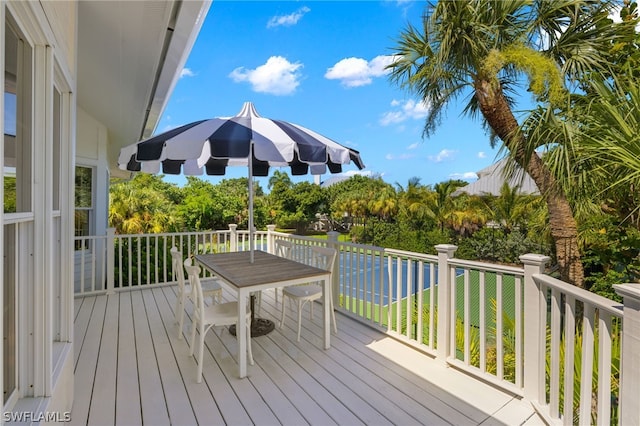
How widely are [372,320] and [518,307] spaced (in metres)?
1.72

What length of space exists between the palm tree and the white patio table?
4282 mm

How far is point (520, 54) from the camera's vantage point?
5.65 metres

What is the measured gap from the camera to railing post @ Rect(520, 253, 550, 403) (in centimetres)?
224

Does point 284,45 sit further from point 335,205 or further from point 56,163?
point 56,163

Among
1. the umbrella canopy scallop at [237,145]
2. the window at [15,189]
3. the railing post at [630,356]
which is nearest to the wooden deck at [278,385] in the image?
the railing post at [630,356]

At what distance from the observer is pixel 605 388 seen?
1643 millimetres

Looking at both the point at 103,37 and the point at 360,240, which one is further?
the point at 360,240

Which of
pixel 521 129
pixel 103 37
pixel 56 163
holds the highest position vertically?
pixel 103 37

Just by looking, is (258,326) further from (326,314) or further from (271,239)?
(271,239)

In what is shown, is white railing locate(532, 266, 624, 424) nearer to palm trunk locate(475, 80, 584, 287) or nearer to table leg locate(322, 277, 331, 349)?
table leg locate(322, 277, 331, 349)

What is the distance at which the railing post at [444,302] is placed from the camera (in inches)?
114

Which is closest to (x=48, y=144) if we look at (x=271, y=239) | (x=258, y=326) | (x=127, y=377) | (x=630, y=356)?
(x=127, y=377)

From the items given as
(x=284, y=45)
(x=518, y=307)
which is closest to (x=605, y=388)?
(x=518, y=307)
